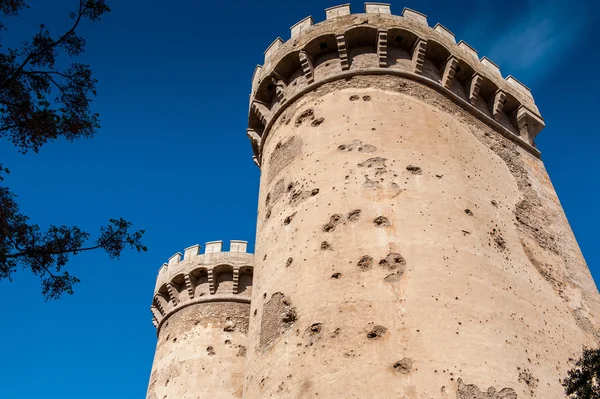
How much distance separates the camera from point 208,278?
601 inches

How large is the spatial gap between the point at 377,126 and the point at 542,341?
3841 millimetres

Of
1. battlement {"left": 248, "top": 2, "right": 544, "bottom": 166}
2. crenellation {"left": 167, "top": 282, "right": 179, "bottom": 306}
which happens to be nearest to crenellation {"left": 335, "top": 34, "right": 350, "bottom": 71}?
battlement {"left": 248, "top": 2, "right": 544, "bottom": 166}

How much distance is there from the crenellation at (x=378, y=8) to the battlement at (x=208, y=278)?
7735 millimetres

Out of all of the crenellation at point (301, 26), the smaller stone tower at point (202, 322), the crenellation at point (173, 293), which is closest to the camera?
the crenellation at point (301, 26)

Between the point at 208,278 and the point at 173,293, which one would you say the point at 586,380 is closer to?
the point at 208,278

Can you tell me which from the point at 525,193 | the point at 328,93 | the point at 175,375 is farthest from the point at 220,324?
the point at 525,193

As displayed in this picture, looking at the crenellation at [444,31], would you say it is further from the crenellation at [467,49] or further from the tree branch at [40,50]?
the tree branch at [40,50]

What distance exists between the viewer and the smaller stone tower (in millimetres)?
13672

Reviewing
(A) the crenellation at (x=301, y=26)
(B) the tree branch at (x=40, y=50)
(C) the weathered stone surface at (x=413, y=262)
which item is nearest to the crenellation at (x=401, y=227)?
(C) the weathered stone surface at (x=413, y=262)

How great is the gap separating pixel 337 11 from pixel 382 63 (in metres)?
1.52

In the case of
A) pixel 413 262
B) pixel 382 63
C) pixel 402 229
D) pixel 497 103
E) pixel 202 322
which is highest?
pixel 497 103

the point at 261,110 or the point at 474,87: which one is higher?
the point at 261,110

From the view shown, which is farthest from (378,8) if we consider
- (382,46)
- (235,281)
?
(235,281)

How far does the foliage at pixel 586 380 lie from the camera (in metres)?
5.98
